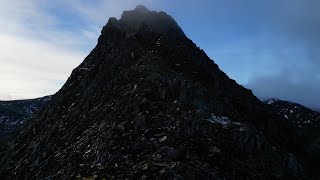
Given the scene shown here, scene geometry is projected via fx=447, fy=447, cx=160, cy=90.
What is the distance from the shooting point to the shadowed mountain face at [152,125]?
72438 millimetres

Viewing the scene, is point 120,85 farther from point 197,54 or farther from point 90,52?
point 90,52

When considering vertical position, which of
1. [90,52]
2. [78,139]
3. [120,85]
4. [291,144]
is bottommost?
[291,144]

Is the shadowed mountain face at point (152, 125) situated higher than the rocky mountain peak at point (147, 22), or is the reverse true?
the rocky mountain peak at point (147, 22)

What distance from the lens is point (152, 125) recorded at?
77750 millimetres

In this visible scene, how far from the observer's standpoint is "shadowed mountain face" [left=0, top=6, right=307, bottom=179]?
72.4 metres

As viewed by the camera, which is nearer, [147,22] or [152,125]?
[152,125]

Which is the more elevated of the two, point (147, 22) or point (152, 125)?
point (147, 22)

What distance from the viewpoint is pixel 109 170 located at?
72125 mm

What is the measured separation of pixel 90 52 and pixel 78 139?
2295 inches

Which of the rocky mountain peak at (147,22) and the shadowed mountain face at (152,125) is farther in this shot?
the rocky mountain peak at (147,22)

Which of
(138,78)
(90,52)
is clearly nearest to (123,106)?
(138,78)

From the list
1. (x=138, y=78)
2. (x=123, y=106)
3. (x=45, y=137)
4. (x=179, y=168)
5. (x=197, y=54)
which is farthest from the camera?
(x=197, y=54)

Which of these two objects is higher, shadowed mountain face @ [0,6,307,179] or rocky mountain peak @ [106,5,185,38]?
rocky mountain peak @ [106,5,185,38]

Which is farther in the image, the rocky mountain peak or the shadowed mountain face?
the rocky mountain peak
